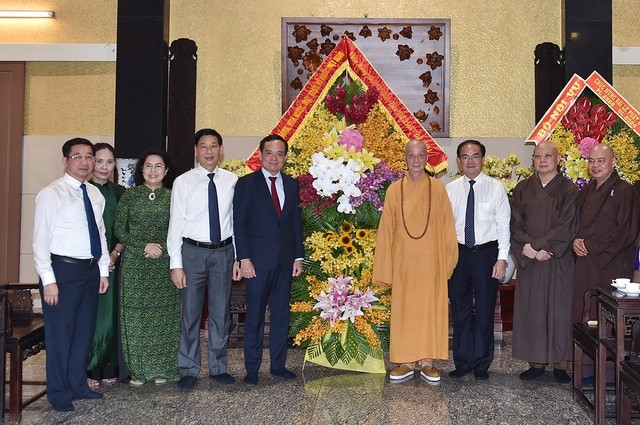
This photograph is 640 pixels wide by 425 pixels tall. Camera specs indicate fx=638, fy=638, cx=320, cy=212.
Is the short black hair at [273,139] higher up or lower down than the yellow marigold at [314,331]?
higher up

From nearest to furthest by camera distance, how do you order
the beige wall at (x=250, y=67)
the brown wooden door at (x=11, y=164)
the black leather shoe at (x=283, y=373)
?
the black leather shoe at (x=283, y=373)
the brown wooden door at (x=11, y=164)
the beige wall at (x=250, y=67)

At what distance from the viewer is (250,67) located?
21.7 ft

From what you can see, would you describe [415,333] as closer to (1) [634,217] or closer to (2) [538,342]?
(2) [538,342]

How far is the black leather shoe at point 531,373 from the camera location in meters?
4.04

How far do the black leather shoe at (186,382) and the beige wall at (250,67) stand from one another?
Result: 3.16 m

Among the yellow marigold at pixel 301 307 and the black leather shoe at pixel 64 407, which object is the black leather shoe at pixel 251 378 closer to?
the yellow marigold at pixel 301 307

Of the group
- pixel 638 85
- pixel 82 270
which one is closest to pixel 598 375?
pixel 82 270

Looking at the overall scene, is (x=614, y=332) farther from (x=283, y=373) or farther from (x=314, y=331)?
(x=283, y=373)

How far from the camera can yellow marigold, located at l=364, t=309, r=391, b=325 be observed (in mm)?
4074

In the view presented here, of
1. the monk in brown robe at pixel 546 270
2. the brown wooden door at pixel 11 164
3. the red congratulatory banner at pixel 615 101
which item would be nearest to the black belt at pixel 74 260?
the monk in brown robe at pixel 546 270

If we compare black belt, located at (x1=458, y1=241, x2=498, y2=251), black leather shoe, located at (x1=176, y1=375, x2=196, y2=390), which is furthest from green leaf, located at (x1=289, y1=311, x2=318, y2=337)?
black belt, located at (x1=458, y1=241, x2=498, y2=251)

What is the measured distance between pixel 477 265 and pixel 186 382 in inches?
76.0

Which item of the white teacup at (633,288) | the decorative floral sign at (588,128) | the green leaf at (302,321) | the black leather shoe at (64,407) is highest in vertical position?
the decorative floral sign at (588,128)

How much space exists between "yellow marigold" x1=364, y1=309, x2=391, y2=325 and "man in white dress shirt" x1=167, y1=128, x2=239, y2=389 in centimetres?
89
